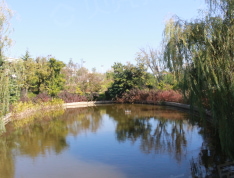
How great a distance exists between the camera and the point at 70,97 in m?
23.5

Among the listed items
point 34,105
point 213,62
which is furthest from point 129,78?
point 213,62

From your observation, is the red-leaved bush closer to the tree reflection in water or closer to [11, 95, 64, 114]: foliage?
[11, 95, 64, 114]: foliage

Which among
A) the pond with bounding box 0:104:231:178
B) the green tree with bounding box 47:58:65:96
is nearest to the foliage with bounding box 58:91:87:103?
the green tree with bounding box 47:58:65:96

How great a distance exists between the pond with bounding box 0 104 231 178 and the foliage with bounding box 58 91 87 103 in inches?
469

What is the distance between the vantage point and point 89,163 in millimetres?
6207

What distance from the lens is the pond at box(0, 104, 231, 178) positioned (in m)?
5.50

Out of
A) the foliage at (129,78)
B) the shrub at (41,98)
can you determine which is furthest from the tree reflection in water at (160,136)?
the foliage at (129,78)

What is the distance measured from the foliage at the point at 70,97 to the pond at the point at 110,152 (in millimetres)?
11925

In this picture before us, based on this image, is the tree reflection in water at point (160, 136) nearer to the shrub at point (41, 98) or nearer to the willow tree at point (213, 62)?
the willow tree at point (213, 62)

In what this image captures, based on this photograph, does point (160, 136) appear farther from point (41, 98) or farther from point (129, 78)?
point (129, 78)

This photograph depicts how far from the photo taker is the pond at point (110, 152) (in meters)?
5.50

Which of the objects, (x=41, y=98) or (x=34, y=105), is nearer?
(x=34, y=105)

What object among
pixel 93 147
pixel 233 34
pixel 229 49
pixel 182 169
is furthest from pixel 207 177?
pixel 93 147

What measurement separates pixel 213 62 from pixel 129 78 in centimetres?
1929
